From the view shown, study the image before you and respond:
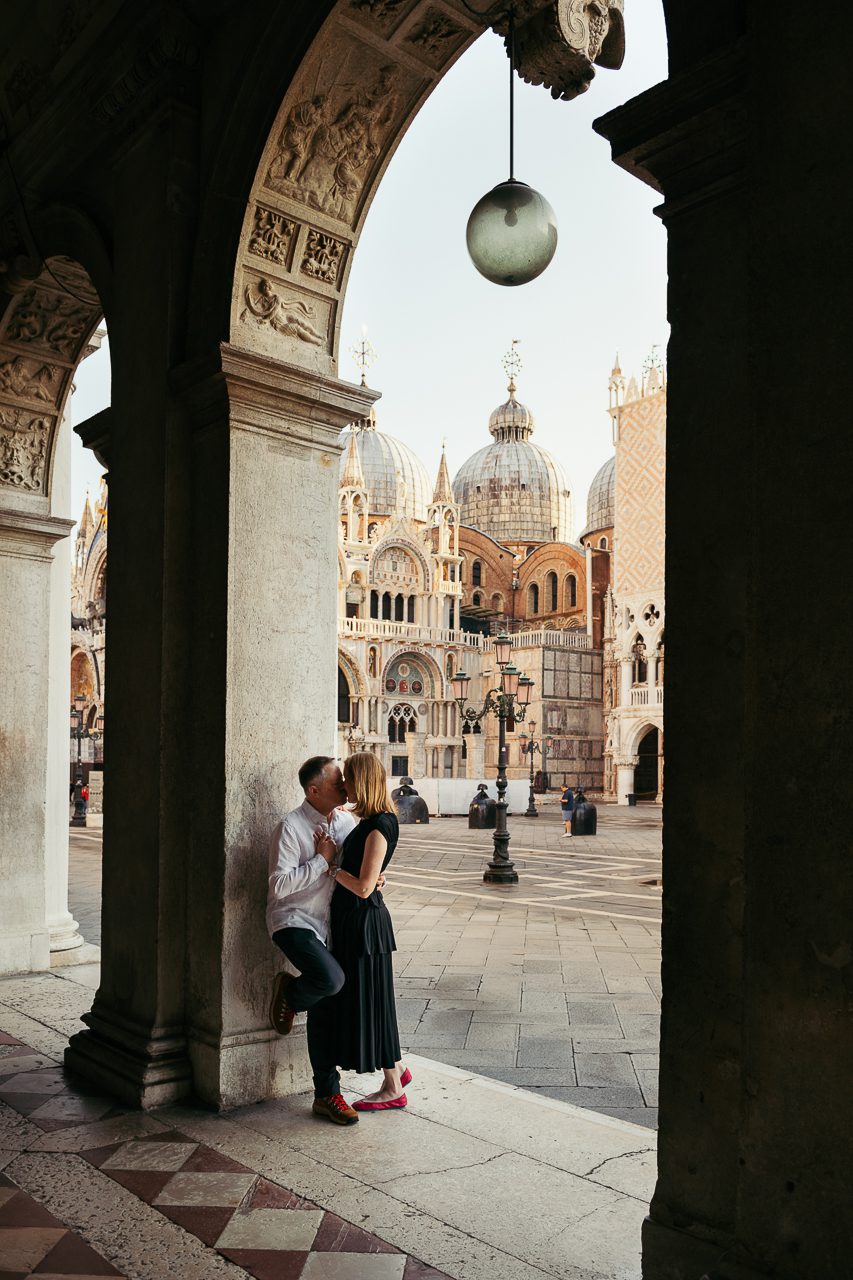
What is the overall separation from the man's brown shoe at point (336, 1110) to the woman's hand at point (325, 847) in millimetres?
842

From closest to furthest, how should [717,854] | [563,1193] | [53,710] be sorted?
[717,854] < [563,1193] < [53,710]

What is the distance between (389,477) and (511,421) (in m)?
13.3

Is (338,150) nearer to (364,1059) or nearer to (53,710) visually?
(364,1059)

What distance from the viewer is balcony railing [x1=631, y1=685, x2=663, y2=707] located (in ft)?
130

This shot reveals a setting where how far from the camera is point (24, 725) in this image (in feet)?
21.4

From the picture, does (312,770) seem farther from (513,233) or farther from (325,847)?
(513,233)

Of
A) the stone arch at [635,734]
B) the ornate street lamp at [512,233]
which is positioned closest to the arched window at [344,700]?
the stone arch at [635,734]

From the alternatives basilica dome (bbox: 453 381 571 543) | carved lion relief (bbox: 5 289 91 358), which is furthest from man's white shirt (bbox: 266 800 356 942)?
basilica dome (bbox: 453 381 571 543)

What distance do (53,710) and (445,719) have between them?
4584 centimetres

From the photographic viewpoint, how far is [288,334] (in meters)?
4.47

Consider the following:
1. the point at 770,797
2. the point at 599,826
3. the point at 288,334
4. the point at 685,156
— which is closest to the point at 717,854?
the point at 770,797

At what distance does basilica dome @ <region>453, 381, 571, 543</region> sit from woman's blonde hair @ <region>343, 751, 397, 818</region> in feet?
210

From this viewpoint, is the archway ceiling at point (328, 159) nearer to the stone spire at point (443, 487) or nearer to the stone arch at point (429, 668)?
the stone arch at point (429, 668)

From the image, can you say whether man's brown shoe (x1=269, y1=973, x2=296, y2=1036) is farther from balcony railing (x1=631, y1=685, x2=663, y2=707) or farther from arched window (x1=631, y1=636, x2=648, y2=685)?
arched window (x1=631, y1=636, x2=648, y2=685)
